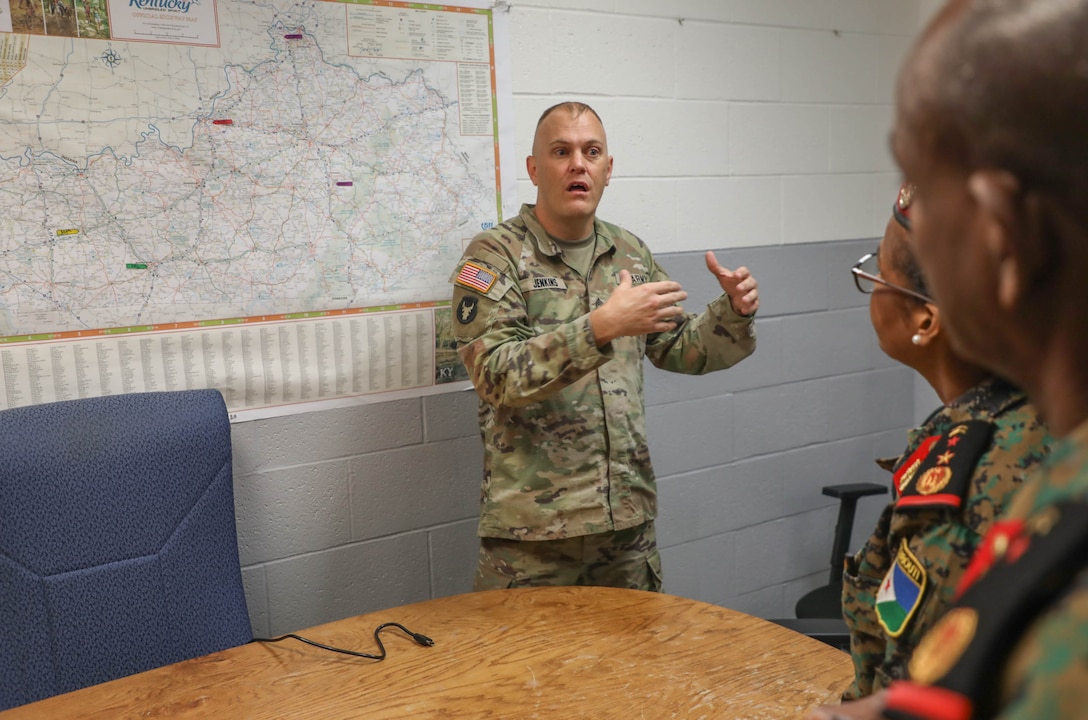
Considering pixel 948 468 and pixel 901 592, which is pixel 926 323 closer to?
pixel 948 468

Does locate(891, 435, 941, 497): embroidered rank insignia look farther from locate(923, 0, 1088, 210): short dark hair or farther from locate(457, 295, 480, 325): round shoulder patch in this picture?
locate(457, 295, 480, 325): round shoulder patch

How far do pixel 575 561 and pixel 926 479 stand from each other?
131 cm

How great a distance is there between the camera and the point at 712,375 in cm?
281

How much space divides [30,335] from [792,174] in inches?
87.4

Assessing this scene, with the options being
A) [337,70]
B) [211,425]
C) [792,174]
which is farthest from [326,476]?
[792,174]

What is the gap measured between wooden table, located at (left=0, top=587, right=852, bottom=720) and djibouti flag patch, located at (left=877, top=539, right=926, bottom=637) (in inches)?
15.4

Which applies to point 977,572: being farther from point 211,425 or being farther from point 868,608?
point 211,425

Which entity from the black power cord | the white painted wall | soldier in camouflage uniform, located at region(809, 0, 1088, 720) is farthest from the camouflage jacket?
soldier in camouflage uniform, located at region(809, 0, 1088, 720)

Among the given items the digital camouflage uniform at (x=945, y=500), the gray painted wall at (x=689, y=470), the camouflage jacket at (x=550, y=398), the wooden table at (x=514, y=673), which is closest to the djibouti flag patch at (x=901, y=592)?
the digital camouflage uniform at (x=945, y=500)

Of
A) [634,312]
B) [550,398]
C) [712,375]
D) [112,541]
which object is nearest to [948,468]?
[634,312]

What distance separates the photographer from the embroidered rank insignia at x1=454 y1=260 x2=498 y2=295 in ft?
6.61

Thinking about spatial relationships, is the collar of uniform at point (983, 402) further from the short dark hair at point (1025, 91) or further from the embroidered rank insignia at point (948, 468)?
the short dark hair at point (1025, 91)

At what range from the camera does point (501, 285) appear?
202cm

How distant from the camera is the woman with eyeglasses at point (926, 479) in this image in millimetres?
831
